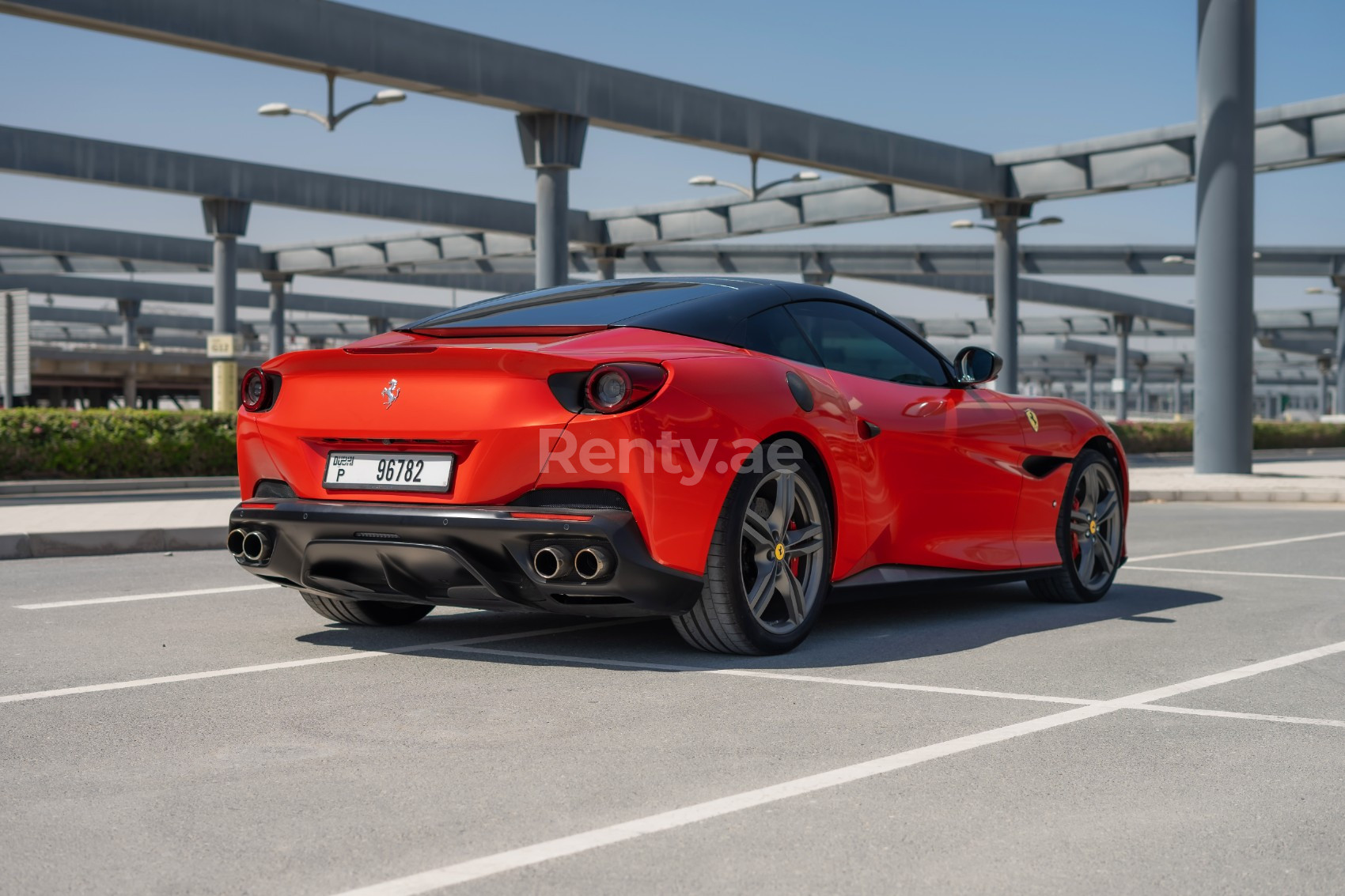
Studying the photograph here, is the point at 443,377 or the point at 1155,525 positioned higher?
the point at 443,377

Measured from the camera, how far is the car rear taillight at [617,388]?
4887 mm

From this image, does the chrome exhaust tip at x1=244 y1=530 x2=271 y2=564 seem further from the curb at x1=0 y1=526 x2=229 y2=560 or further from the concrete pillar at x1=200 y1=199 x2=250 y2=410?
the concrete pillar at x1=200 y1=199 x2=250 y2=410

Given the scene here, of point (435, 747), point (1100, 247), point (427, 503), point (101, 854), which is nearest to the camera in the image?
point (101, 854)

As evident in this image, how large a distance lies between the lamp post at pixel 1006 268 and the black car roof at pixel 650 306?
88.2 feet

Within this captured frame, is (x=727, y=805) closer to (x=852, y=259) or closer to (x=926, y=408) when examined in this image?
(x=926, y=408)

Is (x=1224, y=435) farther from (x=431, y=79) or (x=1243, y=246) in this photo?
(x=431, y=79)

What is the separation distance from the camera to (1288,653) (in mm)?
5770

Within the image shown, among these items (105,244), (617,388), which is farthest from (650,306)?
(105,244)

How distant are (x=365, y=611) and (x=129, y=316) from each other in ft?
216

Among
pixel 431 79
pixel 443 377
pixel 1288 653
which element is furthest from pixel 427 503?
pixel 431 79

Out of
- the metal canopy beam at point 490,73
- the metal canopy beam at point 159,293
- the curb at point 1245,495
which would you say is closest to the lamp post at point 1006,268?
the metal canopy beam at point 490,73

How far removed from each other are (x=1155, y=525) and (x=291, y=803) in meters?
11.5

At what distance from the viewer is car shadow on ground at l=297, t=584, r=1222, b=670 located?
5.50 metres

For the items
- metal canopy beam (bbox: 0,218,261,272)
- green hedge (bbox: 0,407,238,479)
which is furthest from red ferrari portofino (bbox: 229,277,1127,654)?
metal canopy beam (bbox: 0,218,261,272)
